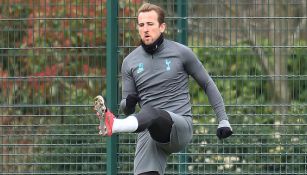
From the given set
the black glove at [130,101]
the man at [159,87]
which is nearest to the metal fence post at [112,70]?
the man at [159,87]

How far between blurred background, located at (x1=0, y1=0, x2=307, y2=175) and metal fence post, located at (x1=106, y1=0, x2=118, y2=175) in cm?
1

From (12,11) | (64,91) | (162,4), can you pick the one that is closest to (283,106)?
(162,4)

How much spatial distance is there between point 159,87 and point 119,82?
93.3 inches

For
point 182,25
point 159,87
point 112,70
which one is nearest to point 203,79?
point 159,87

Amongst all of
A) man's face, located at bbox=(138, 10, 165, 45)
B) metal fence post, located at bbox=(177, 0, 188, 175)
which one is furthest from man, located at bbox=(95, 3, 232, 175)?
metal fence post, located at bbox=(177, 0, 188, 175)

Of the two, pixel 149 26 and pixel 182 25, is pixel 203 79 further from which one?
pixel 182 25

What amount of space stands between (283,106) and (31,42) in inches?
114

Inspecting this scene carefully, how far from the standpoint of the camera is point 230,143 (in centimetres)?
1045

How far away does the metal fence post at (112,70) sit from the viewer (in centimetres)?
1038

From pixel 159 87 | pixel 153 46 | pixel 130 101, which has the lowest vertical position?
pixel 130 101

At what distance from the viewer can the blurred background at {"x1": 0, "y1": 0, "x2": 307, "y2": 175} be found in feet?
34.0

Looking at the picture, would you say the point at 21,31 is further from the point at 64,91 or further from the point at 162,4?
the point at 162,4

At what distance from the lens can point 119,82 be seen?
1049cm

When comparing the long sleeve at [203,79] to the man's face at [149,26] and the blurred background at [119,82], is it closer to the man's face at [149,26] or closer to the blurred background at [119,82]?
the man's face at [149,26]
